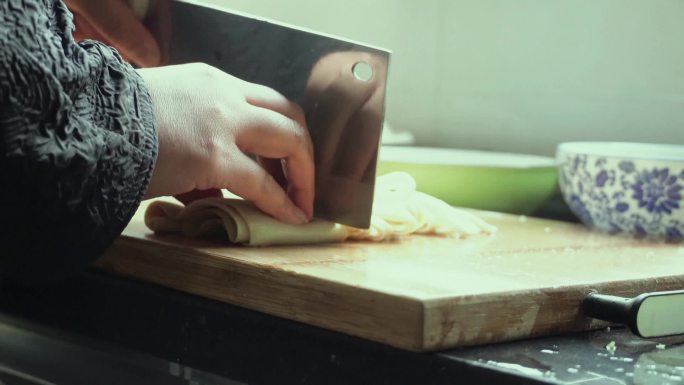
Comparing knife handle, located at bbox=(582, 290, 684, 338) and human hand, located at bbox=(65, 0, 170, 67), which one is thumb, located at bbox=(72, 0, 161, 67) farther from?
knife handle, located at bbox=(582, 290, 684, 338)

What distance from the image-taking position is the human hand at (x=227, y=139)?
0.80 metres

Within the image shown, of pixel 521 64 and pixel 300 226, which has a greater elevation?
pixel 521 64

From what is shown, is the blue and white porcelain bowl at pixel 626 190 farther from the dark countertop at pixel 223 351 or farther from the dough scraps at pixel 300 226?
the dark countertop at pixel 223 351

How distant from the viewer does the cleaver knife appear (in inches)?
33.5

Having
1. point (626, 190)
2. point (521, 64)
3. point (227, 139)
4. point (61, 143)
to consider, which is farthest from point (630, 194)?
point (61, 143)

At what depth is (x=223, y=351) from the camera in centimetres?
75

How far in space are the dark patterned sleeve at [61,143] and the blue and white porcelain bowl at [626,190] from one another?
1.66 feet

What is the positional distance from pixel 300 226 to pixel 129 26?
0.25m

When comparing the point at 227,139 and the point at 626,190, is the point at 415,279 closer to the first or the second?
the point at 227,139

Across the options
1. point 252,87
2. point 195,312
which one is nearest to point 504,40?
point 252,87

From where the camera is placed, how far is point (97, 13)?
928mm

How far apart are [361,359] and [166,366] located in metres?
0.21

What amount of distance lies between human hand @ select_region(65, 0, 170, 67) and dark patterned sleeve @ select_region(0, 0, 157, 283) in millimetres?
167

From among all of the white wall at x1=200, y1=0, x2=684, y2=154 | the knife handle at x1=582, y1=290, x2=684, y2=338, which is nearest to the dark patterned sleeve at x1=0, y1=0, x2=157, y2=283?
the knife handle at x1=582, y1=290, x2=684, y2=338
